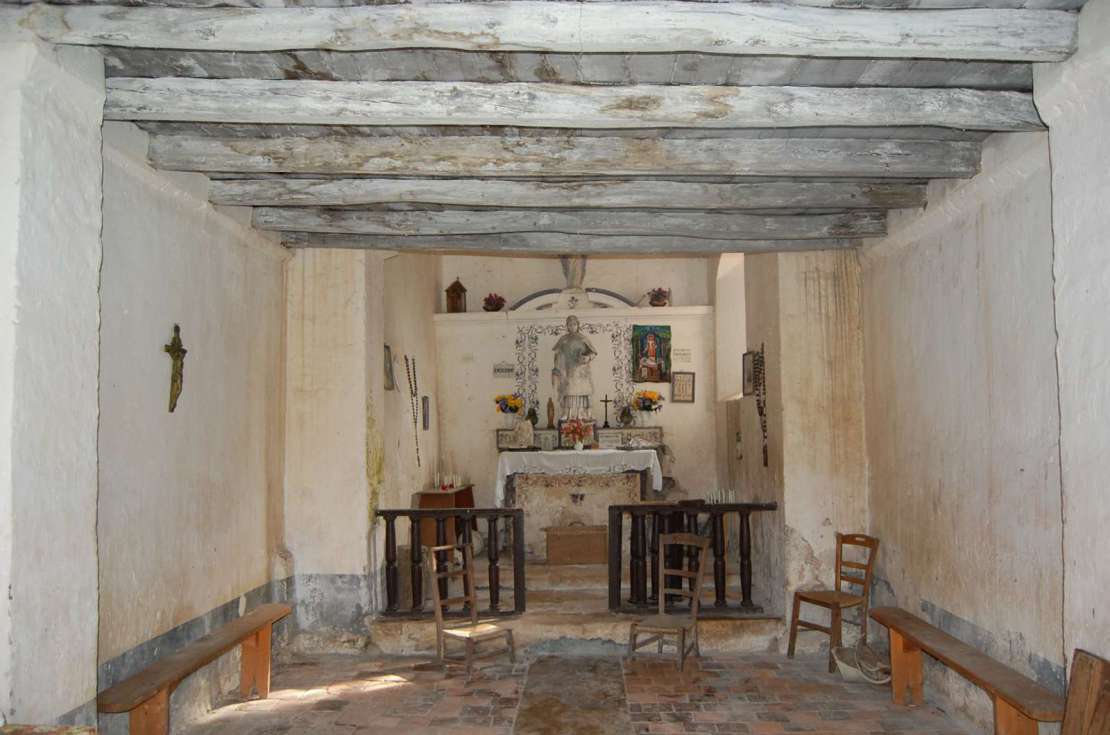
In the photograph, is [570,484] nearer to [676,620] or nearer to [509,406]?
[509,406]

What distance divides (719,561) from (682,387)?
16.5 ft

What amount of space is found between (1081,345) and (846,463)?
11.2ft

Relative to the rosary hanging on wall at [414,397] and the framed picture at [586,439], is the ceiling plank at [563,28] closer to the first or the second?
the rosary hanging on wall at [414,397]

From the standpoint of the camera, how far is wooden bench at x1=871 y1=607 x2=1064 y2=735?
13.5ft

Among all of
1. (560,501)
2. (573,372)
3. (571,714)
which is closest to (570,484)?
(560,501)

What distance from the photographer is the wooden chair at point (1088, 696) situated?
3617 mm

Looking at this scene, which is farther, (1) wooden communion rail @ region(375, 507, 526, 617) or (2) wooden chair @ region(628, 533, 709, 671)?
(1) wooden communion rail @ region(375, 507, 526, 617)

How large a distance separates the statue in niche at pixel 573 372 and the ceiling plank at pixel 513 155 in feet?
21.2

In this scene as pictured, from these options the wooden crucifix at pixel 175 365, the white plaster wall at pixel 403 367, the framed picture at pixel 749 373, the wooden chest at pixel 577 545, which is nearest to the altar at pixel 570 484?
the wooden chest at pixel 577 545

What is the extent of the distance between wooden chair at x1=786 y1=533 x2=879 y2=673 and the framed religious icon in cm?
519

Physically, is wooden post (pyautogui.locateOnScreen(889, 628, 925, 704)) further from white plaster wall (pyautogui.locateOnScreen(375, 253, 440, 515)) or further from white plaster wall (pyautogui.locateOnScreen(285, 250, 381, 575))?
white plaster wall (pyautogui.locateOnScreen(375, 253, 440, 515))

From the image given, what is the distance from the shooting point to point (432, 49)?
12.7ft

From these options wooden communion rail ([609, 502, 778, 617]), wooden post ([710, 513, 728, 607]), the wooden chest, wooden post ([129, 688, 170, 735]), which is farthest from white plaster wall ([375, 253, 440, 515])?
wooden post ([129, 688, 170, 735])

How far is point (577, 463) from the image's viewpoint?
9656 mm
